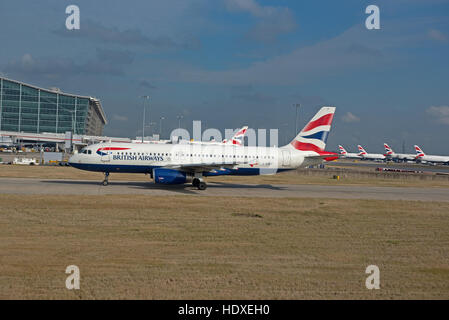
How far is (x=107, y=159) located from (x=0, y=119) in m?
136

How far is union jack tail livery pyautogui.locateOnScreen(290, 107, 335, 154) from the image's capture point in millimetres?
37875

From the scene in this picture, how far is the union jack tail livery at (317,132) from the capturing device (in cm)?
3788

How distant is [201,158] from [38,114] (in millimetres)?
137558

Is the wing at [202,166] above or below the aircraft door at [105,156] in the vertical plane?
below

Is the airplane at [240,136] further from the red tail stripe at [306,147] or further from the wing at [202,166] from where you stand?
the wing at [202,166]

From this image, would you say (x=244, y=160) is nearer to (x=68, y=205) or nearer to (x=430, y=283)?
(x=68, y=205)

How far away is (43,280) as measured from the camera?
1005cm

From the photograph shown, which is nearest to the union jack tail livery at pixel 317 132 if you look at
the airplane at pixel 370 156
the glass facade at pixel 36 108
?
the glass facade at pixel 36 108

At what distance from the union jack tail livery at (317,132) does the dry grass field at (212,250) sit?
14.3 meters

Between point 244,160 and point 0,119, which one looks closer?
point 244,160

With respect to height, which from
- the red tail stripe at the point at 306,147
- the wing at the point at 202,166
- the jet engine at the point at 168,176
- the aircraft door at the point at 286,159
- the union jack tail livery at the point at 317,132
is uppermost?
the union jack tail livery at the point at 317,132

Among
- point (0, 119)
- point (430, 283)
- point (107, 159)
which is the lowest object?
point (430, 283)

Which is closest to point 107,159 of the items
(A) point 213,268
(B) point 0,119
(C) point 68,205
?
(C) point 68,205

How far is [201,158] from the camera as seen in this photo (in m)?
35.4
